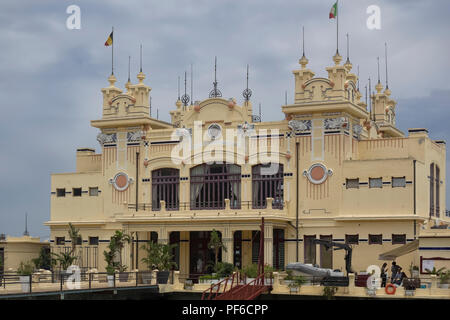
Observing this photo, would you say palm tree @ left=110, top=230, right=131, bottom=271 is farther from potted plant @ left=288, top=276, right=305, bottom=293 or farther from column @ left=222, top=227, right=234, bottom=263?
potted plant @ left=288, top=276, right=305, bottom=293

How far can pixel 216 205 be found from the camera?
5688 centimetres

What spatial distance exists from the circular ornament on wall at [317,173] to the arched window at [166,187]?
8.29 meters

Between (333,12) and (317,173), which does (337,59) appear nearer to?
(333,12)

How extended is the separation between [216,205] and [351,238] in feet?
27.6

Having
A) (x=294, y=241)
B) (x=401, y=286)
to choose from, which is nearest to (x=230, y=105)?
(x=294, y=241)

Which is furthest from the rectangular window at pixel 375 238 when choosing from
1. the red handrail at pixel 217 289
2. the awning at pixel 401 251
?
the red handrail at pixel 217 289

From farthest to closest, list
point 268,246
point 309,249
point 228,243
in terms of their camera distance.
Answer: point 309,249, point 228,243, point 268,246

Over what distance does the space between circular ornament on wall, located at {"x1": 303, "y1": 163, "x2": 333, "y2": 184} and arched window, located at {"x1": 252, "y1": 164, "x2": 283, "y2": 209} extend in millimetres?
1806

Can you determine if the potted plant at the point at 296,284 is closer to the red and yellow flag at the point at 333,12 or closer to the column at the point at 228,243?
the column at the point at 228,243

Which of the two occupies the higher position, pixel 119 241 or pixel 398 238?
pixel 398 238

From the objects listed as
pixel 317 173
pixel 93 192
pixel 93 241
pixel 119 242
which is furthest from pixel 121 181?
pixel 317 173

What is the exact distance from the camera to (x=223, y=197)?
56688 millimetres

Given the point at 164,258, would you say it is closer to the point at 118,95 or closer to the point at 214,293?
the point at 214,293

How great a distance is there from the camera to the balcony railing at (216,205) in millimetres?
55000
